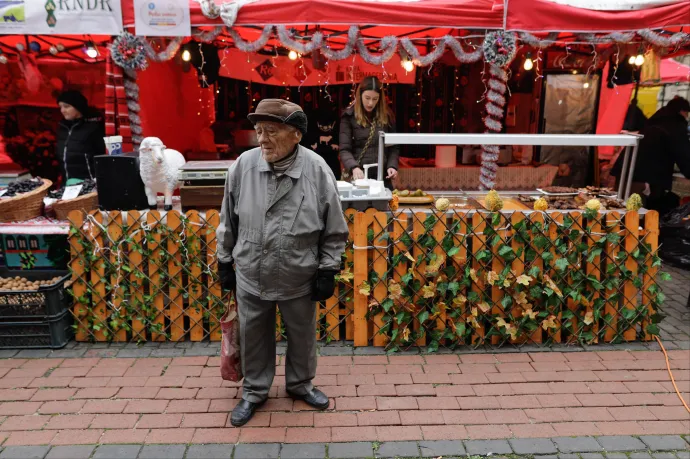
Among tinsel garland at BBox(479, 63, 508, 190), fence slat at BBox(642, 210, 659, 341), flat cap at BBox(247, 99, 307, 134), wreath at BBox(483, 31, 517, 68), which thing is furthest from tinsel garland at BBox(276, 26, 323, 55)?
fence slat at BBox(642, 210, 659, 341)

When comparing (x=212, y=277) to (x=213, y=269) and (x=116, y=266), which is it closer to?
(x=213, y=269)

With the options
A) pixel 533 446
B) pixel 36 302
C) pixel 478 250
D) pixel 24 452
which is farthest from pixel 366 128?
pixel 24 452

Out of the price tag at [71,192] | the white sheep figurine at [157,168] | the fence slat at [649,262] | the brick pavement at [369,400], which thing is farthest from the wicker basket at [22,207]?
the fence slat at [649,262]

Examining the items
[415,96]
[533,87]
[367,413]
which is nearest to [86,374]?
[367,413]

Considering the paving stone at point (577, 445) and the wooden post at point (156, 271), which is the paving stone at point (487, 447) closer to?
the paving stone at point (577, 445)

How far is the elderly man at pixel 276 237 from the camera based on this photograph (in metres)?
3.33

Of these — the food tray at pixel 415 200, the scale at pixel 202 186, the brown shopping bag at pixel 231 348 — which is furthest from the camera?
the food tray at pixel 415 200

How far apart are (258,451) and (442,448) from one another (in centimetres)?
113

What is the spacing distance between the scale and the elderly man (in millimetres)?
1233

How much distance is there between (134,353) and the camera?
4.50 metres

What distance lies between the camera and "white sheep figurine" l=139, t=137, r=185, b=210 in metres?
4.57

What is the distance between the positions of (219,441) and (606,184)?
8489 mm

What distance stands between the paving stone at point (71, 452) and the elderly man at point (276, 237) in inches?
34.4

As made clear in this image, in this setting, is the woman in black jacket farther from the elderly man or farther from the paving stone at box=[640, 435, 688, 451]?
the paving stone at box=[640, 435, 688, 451]
